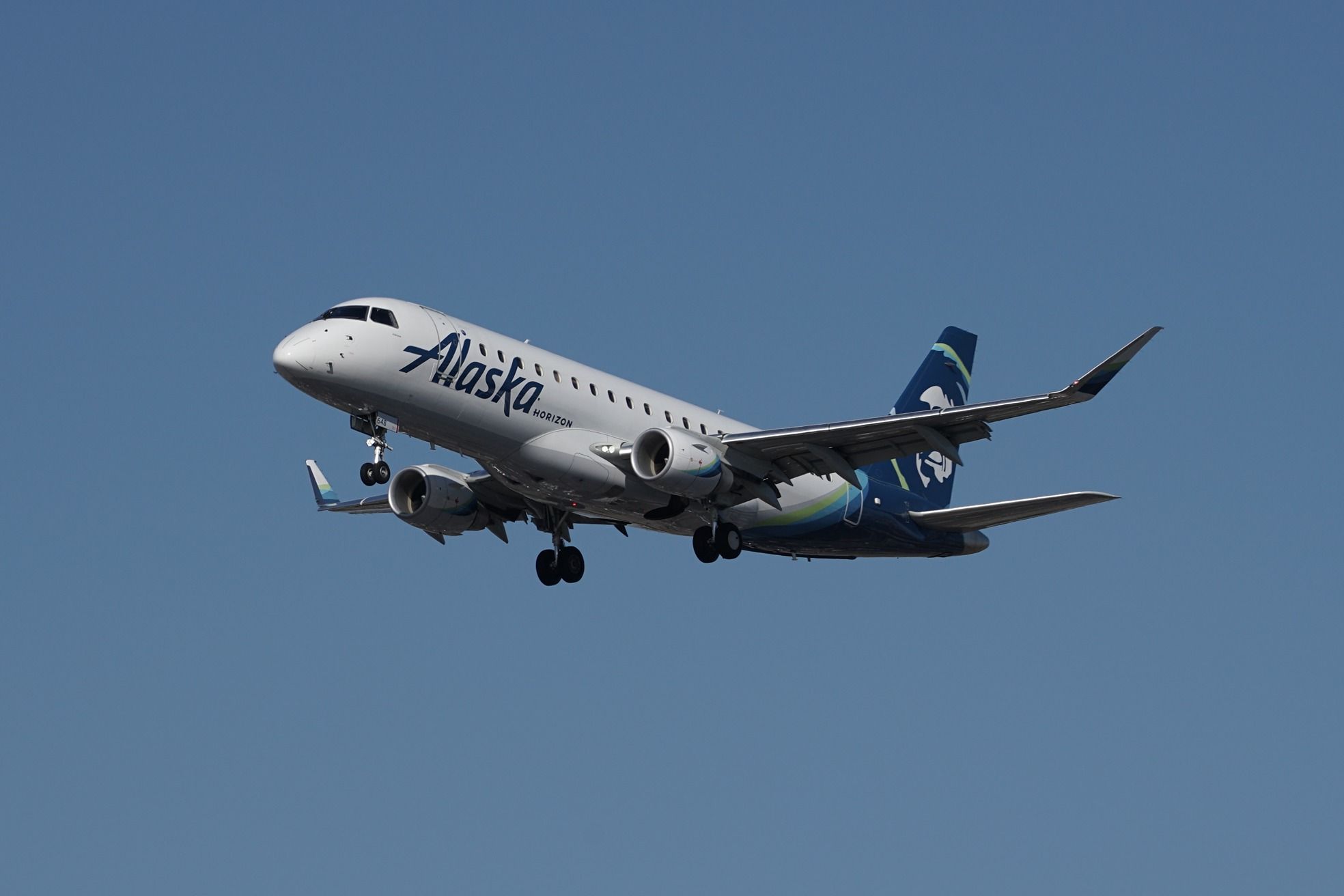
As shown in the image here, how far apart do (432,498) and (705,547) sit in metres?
6.91

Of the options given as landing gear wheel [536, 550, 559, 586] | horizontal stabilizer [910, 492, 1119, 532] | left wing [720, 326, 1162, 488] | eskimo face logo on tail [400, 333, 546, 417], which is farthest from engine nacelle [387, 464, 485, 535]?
horizontal stabilizer [910, 492, 1119, 532]

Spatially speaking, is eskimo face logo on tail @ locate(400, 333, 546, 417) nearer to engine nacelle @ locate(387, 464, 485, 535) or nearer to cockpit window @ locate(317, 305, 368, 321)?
cockpit window @ locate(317, 305, 368, 321)

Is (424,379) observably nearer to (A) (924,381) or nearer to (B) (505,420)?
(B) (505,420)

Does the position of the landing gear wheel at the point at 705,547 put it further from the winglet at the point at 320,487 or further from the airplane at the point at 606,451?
the winglet at the point at 320,487

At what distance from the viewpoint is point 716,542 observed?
42781 mm

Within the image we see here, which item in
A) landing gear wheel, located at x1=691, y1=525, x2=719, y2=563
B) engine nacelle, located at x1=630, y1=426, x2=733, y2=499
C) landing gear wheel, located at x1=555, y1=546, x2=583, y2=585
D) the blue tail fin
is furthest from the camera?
the blue tail fin

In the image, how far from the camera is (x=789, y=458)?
139ft

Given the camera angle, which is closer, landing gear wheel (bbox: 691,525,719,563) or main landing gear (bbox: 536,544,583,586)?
landing gear wheel (bbox: 691,525,719,563)

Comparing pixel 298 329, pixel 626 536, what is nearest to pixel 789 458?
pixel 626 536

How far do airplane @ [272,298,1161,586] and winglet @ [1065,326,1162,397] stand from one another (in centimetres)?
4

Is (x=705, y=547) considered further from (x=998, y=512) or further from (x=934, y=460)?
(x=934, y=460)

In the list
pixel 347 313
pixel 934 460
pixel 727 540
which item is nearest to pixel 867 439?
pixel 727 540

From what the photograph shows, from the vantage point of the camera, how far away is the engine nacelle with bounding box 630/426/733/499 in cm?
4025

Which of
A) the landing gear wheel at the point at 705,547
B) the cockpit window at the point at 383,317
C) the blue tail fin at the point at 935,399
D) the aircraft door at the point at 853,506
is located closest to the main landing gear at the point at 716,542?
the landing gear wheel at the point at 705,547
